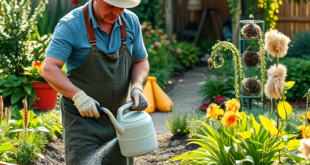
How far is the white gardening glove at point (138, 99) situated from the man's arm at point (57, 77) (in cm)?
33

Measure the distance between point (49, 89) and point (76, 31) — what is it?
232 cm

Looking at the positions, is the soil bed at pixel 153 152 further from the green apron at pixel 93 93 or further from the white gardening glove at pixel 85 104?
the white gardening glove at pixel 85 104

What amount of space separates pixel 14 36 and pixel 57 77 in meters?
2.55

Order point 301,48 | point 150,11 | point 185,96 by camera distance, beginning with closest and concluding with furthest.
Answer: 1. point 185,96
2. point 301,48
3. point 150,11

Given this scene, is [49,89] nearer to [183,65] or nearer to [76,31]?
[76,31]

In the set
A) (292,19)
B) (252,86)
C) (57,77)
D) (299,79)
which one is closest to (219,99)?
(252,86)

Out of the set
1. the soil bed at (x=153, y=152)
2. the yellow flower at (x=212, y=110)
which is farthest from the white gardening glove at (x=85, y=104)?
the soil bed at (x=153, y=152)

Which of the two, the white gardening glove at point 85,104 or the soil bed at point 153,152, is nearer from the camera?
the white gardening glove at point 85,104

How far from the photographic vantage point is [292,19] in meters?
8.11

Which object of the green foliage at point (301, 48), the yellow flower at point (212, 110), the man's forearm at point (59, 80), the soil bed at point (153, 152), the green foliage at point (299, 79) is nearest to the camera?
the man's forearm at point (59, 80)

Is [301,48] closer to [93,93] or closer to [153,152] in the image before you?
[153,152]

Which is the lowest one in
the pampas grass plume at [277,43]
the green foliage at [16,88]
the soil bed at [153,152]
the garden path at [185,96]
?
the garden path at [185,96]

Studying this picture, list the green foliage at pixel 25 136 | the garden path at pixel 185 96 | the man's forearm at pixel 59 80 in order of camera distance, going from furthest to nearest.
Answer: the garden path at pixel 185 96 → the green foliage at pixel 25 136 → the man's forearm at pixel 59 80

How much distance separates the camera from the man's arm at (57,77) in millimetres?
2174
